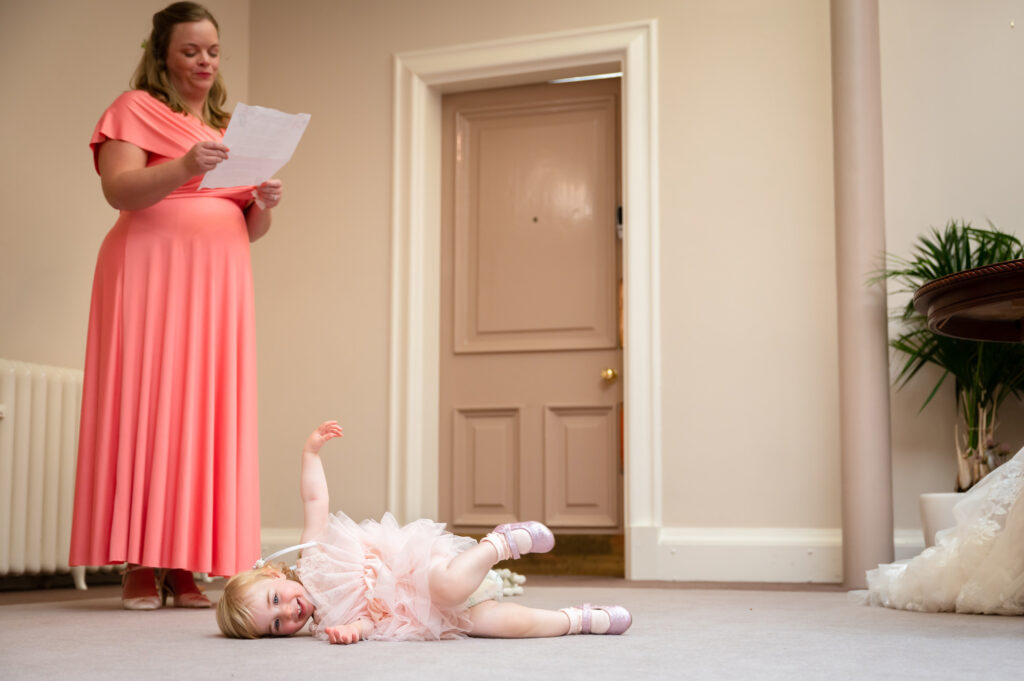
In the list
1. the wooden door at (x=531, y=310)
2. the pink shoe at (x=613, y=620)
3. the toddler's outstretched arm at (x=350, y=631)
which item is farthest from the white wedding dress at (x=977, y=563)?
the wooden door at (x=531, y=310)

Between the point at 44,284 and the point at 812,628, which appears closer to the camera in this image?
the point at 812,628

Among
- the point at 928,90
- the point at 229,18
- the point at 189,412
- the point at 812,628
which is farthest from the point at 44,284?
the point at 928,90

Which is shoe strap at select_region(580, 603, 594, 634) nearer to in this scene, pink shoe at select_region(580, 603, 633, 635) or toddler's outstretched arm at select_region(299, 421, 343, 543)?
pink shoe at select_region(580, 603, 633, 635)

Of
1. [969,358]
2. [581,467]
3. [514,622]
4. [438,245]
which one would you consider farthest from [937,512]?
[438,245]

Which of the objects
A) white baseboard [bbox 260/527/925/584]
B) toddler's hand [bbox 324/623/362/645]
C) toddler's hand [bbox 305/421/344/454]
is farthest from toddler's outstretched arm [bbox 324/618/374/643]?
white baseboard [bbox 260/527/925/584]

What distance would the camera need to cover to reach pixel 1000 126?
13.3ft

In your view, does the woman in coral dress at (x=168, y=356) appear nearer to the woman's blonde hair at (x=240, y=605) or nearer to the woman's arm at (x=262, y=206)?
the woman's arm at (x=262, y=206)

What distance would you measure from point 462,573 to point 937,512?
2.09 metres

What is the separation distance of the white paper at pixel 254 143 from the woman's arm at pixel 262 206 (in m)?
0.11

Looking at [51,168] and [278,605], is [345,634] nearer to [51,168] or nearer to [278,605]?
[278,605]

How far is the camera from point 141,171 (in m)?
2.96

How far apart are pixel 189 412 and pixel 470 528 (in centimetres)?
205

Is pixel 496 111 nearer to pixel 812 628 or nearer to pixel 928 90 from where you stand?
pixel 928 90

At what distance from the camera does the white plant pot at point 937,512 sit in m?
3.43
